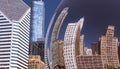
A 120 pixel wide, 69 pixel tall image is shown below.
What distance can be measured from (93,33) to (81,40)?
322 millimetres

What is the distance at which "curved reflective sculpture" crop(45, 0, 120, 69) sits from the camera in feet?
29.7

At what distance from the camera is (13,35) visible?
10450 centimetres

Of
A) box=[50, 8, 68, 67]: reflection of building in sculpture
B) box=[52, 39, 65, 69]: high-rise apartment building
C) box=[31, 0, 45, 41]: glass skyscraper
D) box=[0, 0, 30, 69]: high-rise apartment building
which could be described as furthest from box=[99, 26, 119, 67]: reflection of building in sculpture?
box=[31, 0, 45, 41]: glass skyscraper

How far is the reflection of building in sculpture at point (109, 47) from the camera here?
28.7ft

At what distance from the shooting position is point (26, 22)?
120188 millimetres

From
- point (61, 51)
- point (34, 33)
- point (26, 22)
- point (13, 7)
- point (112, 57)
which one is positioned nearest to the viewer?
point (112, 57)

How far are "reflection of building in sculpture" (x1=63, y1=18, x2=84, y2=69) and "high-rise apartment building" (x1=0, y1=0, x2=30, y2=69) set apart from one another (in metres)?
89.4

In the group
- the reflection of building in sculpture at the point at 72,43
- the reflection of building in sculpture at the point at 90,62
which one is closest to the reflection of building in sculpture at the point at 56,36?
the reflection of building in sculpture at the point at 72,43

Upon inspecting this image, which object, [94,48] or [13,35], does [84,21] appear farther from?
[13,35]

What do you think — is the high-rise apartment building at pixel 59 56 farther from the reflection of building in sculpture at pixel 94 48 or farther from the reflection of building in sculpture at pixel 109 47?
the reflection of building in sculpture at pixel 109 47

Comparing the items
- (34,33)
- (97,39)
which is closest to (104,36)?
(97,39)

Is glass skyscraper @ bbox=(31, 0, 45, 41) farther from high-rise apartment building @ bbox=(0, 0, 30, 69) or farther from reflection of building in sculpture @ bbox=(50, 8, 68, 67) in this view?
reflection of building in sculpture @ bbox=(50, 8, 68, 67)

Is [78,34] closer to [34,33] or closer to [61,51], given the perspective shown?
[61,51]

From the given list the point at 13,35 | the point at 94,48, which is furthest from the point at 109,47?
the point at 13,35
